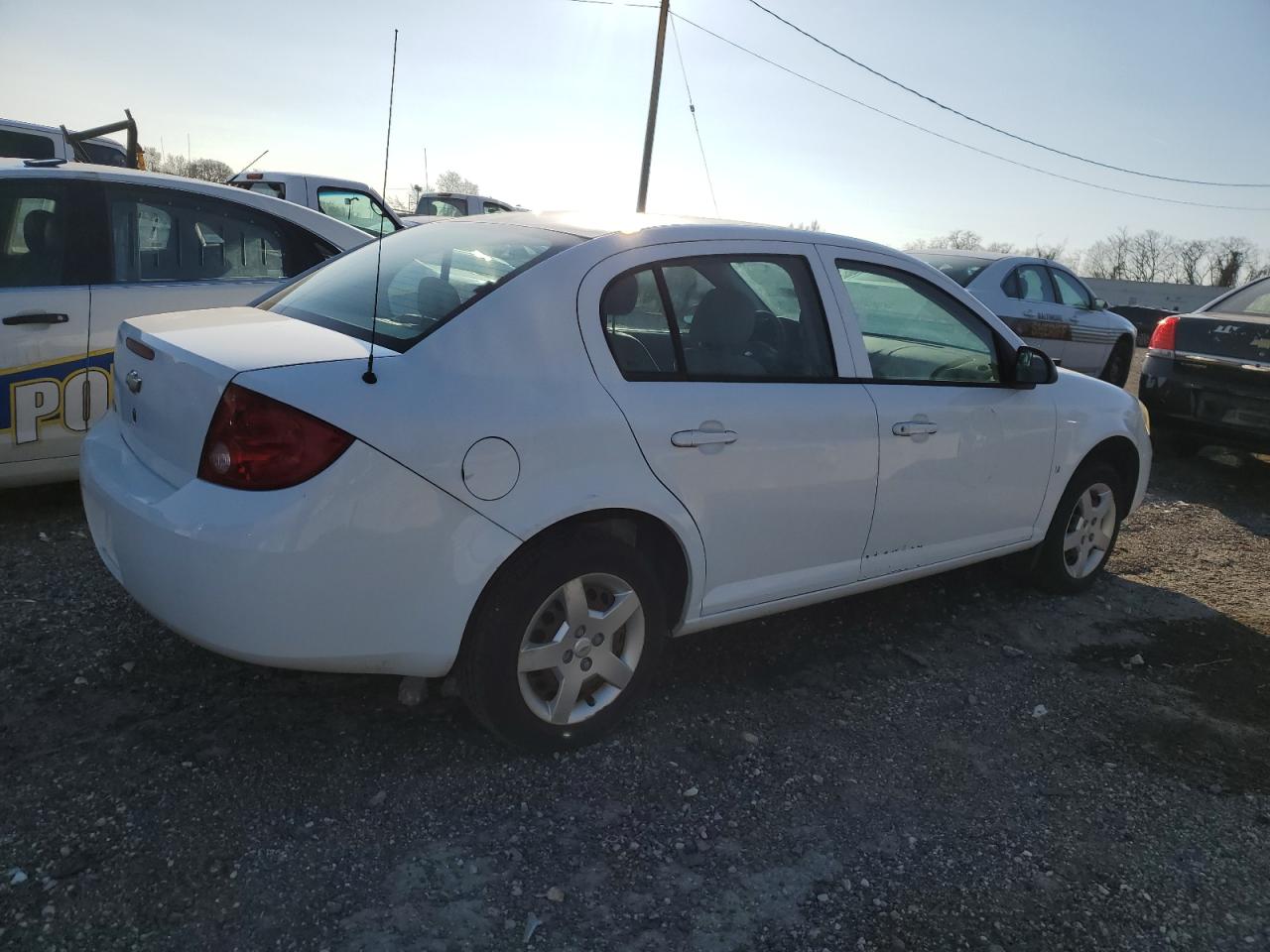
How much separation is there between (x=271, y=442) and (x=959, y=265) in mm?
8307

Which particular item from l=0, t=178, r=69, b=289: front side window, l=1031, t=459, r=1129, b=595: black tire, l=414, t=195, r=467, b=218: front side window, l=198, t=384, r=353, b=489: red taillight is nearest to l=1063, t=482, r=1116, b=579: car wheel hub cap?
l=1031, t=459, r=1129, b=595: black tire

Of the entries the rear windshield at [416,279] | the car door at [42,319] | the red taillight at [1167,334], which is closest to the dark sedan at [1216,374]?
the red taillight at [1167,334]

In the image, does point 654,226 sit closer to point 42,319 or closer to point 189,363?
point 189,363

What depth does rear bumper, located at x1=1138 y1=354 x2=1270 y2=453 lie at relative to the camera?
7.01 metres

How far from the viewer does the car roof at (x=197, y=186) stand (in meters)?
4.58

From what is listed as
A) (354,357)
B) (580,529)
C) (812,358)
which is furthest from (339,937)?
(812,358)

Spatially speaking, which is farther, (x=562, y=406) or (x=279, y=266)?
(x=279, y=266)

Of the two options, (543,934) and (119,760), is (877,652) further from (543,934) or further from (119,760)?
(119,760)

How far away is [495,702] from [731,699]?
103cm

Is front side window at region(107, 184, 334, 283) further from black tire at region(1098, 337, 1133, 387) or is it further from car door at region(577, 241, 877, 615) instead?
black tire at region(1098, 337, 1133, 387)

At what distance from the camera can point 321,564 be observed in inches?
95.3

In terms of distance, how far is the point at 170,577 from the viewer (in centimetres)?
252

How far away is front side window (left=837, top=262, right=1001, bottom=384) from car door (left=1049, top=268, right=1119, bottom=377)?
7.38m

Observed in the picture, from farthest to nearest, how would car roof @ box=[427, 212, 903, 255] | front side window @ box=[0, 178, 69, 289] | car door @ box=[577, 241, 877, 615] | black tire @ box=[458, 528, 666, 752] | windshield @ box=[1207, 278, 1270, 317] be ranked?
1. windshield @ box=[1207, 278, 1270, 317]
2. front side window @ box=[0, 178, 69, 289]
3. car roof @ box=[427, 212, 903, 255]
4. car door @ box=[577, 241, 877, 615]
5. black tire @ box=[458, 528, 666, 752]
